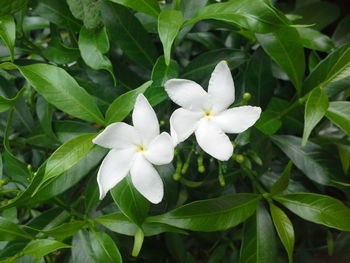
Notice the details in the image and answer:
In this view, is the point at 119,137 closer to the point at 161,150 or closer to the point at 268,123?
the point at 161,150

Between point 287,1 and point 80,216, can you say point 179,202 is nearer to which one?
point 80,216

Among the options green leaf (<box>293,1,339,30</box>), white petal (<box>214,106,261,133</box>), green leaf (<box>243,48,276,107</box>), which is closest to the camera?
white petal (<box>214,106,261,133</box>)

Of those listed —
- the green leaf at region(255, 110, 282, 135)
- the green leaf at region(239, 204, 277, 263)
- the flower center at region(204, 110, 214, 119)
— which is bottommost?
the green leaf at region(239, 204, 277, 263)


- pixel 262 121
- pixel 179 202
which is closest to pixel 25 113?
pixel 179 202

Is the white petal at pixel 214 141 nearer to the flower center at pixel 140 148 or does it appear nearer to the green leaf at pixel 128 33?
the flower center at pixel 140 148

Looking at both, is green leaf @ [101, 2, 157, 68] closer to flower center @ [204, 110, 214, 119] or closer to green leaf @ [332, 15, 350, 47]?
flower center @ [204, 110, 214, 119]

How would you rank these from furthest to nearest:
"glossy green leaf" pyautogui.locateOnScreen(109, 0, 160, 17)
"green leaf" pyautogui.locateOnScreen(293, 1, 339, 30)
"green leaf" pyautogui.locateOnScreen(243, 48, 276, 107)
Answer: "green leaf" pyautogui.locateOnScreen(293, 1, 339, 30), "green leaf" pyautogui.locateOnScreen(243, 48, 276, 107), "glossy green leaf" pyautogui.locateOnScreen(109, 0, 160, 17)

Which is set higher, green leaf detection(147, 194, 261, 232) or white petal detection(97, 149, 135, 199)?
white petal detection(97, 149, 135, 199)

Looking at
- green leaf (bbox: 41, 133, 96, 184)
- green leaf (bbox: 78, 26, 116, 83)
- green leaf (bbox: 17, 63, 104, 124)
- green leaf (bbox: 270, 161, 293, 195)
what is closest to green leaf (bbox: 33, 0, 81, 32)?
green leaf (bbox: 78, 26, 116, 83)

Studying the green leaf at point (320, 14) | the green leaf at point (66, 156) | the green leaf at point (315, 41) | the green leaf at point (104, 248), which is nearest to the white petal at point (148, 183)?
the green leaf at point (66, 156)
